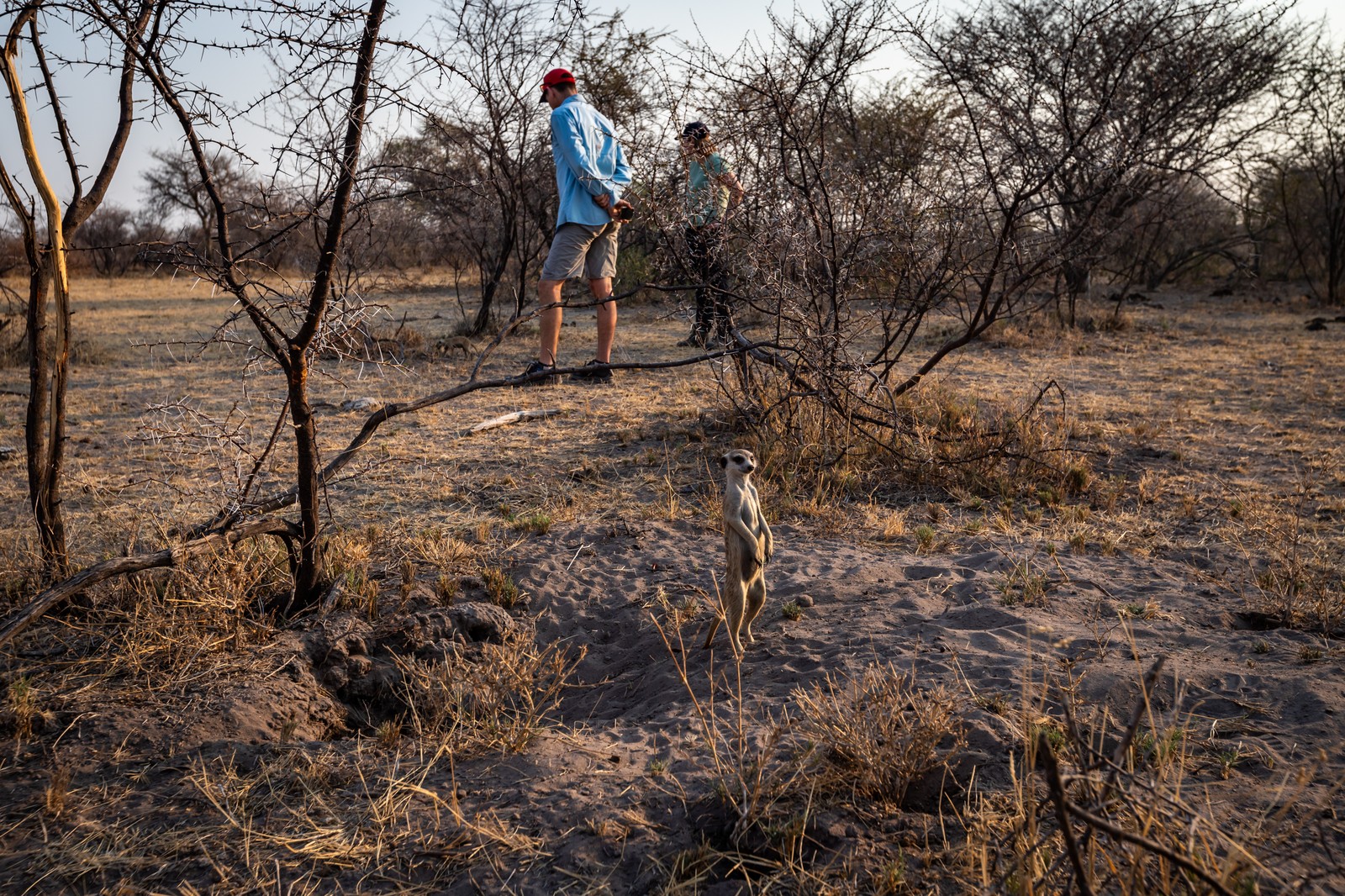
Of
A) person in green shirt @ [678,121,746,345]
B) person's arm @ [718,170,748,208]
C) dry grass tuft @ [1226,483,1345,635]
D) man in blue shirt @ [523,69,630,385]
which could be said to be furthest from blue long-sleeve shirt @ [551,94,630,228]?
dry grass tuft @ [1226,483,1345,635]

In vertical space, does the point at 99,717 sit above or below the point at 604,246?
below

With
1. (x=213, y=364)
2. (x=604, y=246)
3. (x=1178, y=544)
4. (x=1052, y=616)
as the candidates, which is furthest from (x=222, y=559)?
(x=213, y=364)

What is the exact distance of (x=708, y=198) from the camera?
516 centimetres

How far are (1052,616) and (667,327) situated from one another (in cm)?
799

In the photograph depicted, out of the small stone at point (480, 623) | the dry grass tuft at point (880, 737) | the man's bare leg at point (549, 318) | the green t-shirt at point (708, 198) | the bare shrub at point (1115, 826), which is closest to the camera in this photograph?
the bare shrub at point (1115, 826)

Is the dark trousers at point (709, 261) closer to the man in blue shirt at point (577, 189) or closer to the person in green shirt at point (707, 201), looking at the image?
the person in green shirt at point (707, 201)

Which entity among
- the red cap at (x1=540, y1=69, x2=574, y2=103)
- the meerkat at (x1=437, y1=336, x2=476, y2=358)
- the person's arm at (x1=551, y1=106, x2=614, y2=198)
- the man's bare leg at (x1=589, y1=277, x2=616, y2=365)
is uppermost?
the red cap at (x1=540, y1=69, x2=574, y2=103)

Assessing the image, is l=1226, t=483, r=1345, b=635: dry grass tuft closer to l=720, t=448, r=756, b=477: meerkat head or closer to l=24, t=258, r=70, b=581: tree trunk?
l=720, t=448, r=756, b=477: meerkat head

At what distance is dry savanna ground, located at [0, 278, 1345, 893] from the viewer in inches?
73.9

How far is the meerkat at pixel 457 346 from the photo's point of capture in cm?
838

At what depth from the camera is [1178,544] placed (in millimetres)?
3824

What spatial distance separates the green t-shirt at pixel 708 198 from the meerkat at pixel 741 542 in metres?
2.70

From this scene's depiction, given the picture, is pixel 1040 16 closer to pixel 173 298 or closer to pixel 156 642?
pixel 156 642

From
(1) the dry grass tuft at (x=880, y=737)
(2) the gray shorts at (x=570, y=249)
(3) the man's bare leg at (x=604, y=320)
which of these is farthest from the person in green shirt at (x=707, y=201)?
(1) the dry grass tuft at (x=880, y=737)
